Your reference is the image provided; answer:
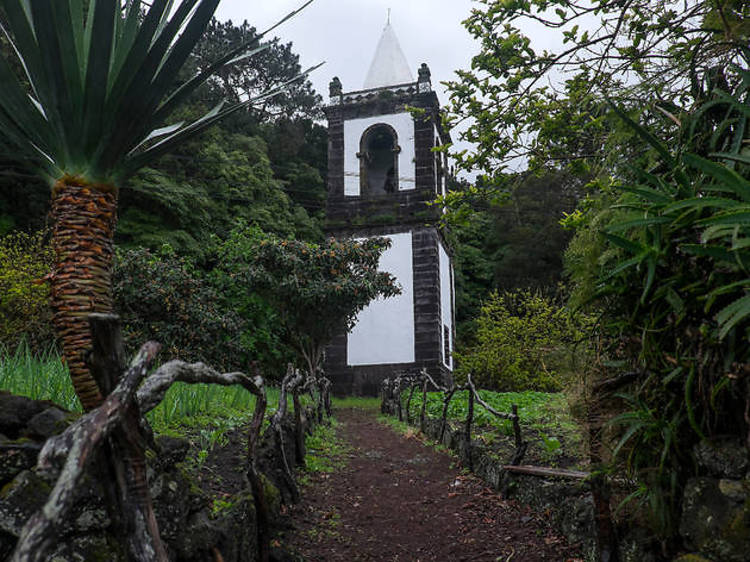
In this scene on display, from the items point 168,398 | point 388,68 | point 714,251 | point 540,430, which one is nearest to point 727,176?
point 714,251

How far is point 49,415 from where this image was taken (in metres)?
2.38

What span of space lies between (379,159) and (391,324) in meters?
7.43

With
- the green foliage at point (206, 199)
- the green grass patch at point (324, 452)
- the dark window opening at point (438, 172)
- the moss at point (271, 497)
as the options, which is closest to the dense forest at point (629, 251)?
the moss at point (271, 497)

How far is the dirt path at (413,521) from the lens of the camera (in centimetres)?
418

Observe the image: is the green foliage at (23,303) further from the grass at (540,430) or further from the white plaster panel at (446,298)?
the white plaster panel at (446,298)

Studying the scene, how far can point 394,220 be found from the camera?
21.8 meters

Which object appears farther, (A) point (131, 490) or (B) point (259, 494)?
(B) point (259, 494)

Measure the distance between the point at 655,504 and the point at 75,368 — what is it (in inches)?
97.3

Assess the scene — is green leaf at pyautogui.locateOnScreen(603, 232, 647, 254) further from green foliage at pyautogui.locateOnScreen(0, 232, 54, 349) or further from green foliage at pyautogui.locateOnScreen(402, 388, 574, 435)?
green foliage at pyautogui.locateOnScreen(0, 232, 54, 349)

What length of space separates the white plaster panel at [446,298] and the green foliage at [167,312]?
430 inches

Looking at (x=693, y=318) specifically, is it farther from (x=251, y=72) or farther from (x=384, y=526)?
(x=251, y=72)

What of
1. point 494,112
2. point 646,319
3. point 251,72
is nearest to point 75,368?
point 646,319

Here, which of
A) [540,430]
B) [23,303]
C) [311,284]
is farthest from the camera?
[311,284]

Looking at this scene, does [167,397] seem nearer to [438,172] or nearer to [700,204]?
[700,204]
